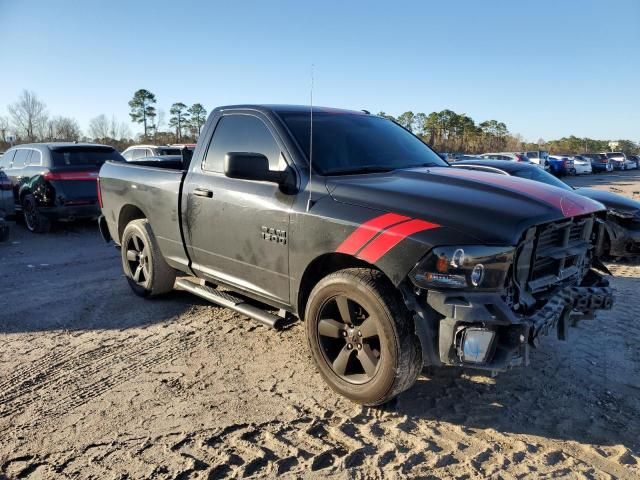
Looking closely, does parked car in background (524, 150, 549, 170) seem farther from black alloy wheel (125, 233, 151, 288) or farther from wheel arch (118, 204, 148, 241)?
black alloy wheel (125, 233, 151, 288)

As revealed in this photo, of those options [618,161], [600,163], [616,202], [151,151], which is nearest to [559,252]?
[616,202]

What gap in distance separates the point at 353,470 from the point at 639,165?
57.9m

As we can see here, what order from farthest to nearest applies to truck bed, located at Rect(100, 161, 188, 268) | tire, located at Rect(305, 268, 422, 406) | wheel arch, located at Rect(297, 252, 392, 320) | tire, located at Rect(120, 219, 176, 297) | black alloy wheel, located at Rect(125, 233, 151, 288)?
black alloy wheel, located at Rect(125, 233, 151, 288) → tire, located at Rect(120, 219, 176, 297) → truck bed, located at Rect(100, 161, 188, 268) → wheel arch, located at Rect(297, 252, 392, 320) → tire, located at Rect(305, 268, 422, 406)

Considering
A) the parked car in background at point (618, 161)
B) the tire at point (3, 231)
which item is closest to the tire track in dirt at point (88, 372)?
the tire at point (3, 231)

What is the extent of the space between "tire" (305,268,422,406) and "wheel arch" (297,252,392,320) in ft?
0.42

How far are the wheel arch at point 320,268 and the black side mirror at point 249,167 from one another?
65cm

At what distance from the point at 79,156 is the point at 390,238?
28.9 ft

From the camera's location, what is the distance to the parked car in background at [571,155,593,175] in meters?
34.7

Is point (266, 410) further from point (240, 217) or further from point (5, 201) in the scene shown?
point (5, 201)

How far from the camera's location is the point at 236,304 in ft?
13.5

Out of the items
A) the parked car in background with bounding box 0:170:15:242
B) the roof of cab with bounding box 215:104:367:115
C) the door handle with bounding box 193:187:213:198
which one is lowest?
the parked car in background with bounding box 0:170:15:242

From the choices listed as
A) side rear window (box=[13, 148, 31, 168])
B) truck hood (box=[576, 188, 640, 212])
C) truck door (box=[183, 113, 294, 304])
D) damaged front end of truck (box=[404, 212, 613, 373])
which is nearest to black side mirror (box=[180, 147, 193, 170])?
truck door (box=[183, 113, 294, 304])

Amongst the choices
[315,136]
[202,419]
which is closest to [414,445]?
[202,419]

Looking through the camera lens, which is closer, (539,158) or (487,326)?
(487,326)
